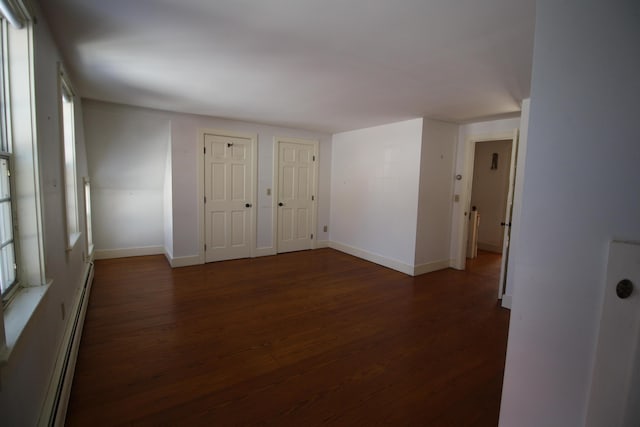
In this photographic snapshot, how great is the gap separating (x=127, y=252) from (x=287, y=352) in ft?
13.8

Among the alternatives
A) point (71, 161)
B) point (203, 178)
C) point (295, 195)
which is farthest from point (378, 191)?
point (71, 161)

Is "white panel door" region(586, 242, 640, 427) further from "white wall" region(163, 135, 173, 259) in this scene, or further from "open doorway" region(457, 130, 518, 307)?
"open doorway" region(457, 130, 518, 307)

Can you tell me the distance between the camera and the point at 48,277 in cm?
179

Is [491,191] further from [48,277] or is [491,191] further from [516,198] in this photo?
[48,277]

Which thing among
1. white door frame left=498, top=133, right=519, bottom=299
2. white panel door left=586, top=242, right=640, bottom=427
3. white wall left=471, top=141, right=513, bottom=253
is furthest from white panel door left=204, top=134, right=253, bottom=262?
white wall left=471, top=141, right=513, bottom=253

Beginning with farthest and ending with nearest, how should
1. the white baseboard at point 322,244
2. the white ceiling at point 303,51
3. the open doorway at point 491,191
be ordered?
the open doorway at point 491,191 < the white baseboard at point 322,244 < the white ceiling at point 303,51

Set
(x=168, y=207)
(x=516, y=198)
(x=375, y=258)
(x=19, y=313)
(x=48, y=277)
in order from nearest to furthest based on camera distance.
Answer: (x=19, y=313) → (x=48, y=277) → (x=516, y=198) → (x=168, y=207) → (x=375, y=258)

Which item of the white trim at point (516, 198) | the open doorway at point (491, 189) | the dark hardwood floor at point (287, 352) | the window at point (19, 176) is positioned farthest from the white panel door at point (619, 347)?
the open doorway at point (491, 189)

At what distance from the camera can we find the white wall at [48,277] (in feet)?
3.89

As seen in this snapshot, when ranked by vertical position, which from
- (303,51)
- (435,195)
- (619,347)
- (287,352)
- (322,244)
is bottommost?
(287,352)

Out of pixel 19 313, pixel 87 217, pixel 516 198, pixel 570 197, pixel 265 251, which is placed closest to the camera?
pixel 570 197

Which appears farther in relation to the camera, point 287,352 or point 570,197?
point 287,352

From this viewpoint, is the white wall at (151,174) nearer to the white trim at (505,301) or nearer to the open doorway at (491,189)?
the white trim at (505,301)

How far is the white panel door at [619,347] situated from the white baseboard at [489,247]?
6.37m
